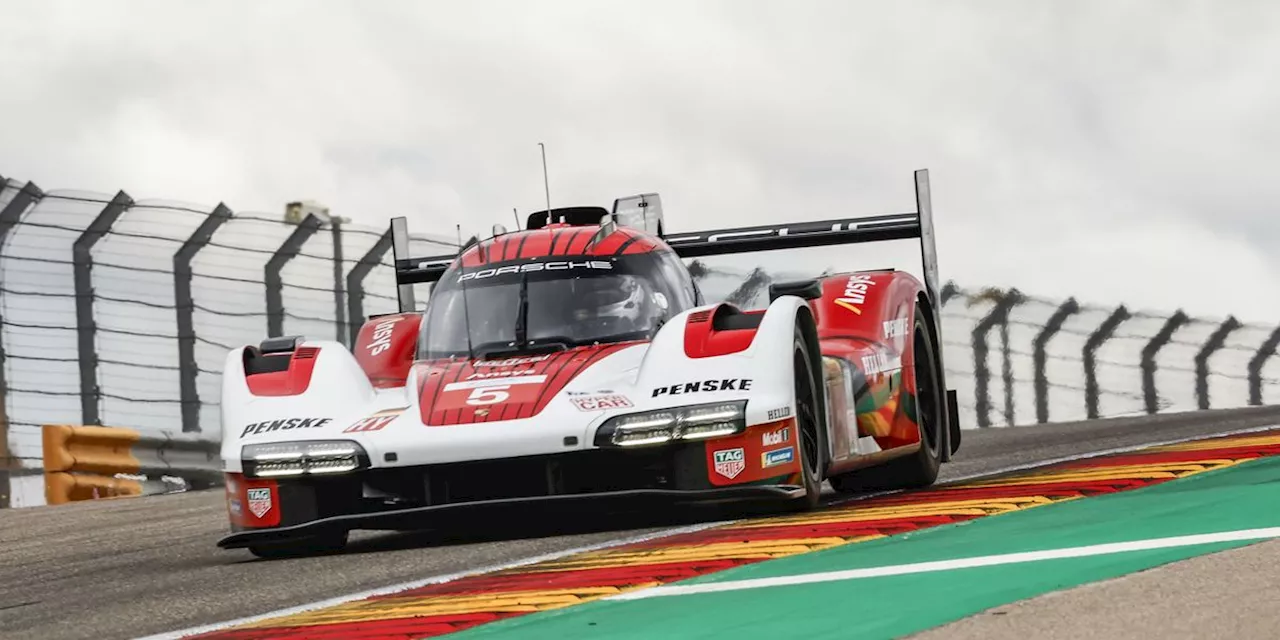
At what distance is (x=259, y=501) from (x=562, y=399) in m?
1.19

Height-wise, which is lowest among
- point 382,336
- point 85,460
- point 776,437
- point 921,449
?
point 921,449

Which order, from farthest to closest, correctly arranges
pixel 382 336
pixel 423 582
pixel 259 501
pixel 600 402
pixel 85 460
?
pixel 85 460 < pixel 382 336 < pixel 259 501 < pixel 600 402 < pixel 423 582

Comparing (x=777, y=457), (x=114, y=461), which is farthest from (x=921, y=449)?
(x=114, y=461)

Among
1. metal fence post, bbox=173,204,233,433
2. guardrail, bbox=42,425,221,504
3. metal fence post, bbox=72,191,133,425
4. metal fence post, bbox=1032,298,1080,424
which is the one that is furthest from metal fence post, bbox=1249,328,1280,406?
metal fence post, bbox=72,191,133,425

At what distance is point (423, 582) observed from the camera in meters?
6.02

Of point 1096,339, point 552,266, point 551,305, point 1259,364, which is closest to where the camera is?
point 551,305

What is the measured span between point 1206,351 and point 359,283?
33.1 feet

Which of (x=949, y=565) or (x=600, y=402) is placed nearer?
(x=949, y=565)

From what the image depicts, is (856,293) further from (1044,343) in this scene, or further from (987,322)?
(1044,343)

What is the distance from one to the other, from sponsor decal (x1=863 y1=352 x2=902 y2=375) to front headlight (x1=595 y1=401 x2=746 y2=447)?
1.77 meters

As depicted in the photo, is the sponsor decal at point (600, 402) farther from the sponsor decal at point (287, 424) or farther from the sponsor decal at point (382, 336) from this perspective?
the sponsor decal at point (382, 336)

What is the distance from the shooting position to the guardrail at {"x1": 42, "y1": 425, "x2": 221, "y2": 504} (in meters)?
14.0

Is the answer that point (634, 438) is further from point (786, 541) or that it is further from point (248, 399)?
point (248, 399)

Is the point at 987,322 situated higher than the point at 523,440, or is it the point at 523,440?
the point at 987,322
